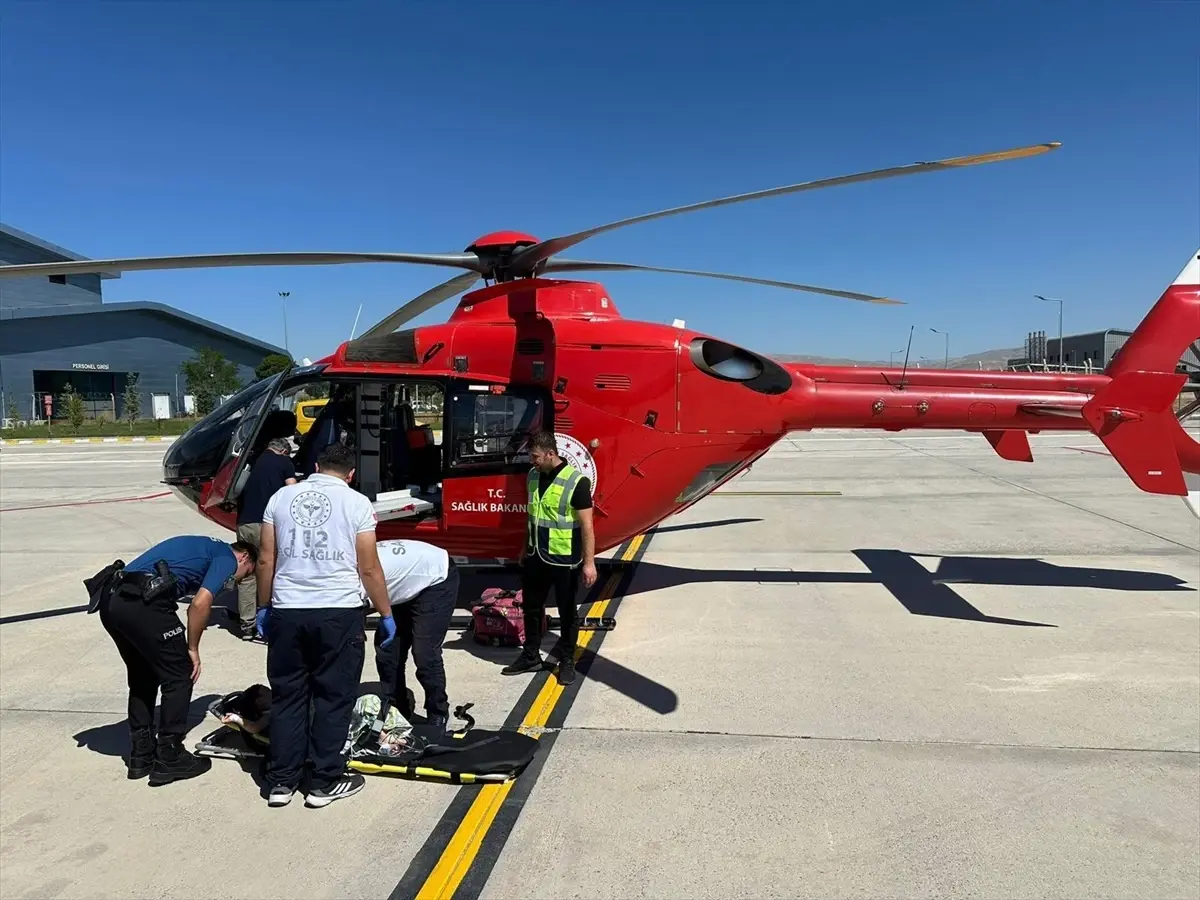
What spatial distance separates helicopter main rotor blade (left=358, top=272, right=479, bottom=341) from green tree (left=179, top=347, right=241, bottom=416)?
47.1m

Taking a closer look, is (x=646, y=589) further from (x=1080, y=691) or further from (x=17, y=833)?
(x=17, y=833)

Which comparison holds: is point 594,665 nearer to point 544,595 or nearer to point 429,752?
point 544,595

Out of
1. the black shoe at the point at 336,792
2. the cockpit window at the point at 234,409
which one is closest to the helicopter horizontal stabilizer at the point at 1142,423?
the black shoe at the point at 336,792

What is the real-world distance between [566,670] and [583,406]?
2354 millimetres

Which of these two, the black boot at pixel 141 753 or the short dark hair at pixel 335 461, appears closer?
the short dark hair at pixel 335 461

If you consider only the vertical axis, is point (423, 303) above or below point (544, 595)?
above

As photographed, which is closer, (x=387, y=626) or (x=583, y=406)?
(x=387, y=626)

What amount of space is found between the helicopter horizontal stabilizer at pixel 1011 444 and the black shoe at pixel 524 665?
5.48 m

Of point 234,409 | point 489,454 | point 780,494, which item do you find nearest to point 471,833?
point 489,454

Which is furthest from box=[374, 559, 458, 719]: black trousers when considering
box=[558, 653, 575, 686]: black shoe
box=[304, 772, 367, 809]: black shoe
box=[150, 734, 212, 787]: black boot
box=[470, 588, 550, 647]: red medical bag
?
box=[470, 588, 550, 647]: red medical bag

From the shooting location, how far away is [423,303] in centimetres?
707

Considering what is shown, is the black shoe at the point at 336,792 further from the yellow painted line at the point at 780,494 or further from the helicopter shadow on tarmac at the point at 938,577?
the yellow painted line at the point at 780,494

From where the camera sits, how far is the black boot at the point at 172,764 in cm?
380

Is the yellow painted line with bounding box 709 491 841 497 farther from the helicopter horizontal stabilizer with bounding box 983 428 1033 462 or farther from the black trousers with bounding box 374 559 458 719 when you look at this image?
the black trousers with bounding box 374 559 458 719
